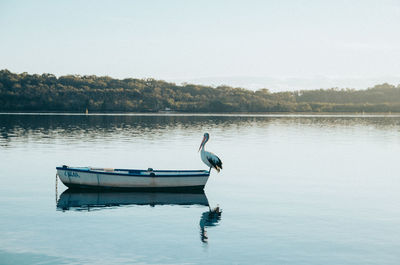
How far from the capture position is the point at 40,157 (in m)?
38.6

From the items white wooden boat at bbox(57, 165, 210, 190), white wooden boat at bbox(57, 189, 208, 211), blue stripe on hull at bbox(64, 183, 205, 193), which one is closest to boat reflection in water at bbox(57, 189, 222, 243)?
white wooden boat at bbox(57, 189, 208, 211)

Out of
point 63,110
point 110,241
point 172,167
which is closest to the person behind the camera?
point 110,241

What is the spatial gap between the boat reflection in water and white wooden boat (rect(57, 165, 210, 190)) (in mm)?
323

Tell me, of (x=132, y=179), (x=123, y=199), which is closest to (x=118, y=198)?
(x=123, y=199)

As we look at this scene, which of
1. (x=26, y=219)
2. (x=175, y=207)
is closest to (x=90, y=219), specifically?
(x=26, y=219)

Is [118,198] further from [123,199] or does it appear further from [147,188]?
[147,188]

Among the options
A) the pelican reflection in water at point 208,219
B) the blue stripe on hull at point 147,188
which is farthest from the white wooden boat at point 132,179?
the pelican reflection in water at point 208,219

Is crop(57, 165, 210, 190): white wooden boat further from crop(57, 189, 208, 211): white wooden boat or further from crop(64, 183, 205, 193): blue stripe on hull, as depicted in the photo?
crop(57, 189, 208, 211): white wooden boat

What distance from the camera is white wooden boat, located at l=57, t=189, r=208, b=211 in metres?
21.9

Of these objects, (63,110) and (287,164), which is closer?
(287,164)

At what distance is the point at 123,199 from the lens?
2298cm

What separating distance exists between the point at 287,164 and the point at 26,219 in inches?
880

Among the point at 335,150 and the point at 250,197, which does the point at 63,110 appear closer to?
the point at 335,150

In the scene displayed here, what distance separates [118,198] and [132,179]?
57.0 inches
